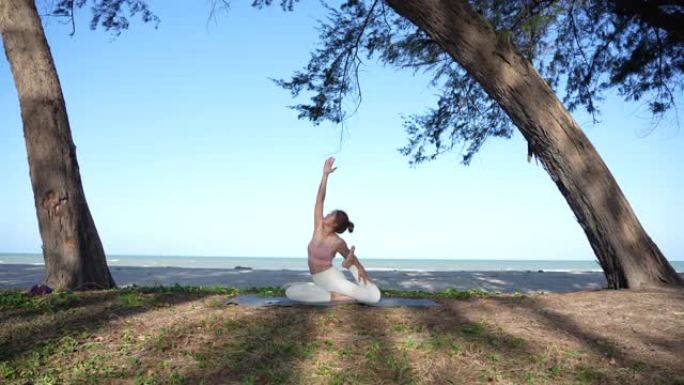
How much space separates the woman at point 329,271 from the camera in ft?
20.0

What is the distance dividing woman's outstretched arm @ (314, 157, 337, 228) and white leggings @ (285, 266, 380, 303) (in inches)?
22.5

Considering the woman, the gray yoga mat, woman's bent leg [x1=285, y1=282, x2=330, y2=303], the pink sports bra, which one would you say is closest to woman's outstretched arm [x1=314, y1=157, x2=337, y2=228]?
the woman

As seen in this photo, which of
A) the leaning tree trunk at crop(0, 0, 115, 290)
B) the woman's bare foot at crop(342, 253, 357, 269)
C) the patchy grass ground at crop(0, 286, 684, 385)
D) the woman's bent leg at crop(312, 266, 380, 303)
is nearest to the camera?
the patchy grass ground at crop(0, 286, 684, 385)

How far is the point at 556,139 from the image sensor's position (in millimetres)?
7680

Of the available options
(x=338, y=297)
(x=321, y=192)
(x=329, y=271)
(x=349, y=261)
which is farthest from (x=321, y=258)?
(x=321, y=192)

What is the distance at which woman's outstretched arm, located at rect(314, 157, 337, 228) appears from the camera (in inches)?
243

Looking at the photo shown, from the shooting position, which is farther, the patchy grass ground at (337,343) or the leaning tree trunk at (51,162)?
the leaning tree trunk at (51,162)

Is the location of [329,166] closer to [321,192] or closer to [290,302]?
[321,192]

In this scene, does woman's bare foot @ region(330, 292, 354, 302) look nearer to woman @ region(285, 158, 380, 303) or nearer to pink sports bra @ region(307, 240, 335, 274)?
woman @ region(285, 158, 380, 303)

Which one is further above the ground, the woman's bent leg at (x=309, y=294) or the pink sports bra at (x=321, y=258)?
the pink sports bra at (x=321, y=258)

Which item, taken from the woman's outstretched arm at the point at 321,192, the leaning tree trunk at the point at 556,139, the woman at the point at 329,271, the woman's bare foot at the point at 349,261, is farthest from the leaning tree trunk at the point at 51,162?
the leaning tree trunk at the point at 556,139

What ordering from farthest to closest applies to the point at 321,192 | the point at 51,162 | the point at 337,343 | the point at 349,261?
the point at 51,162
the point at 321,192
the point at 349,261
the point at 337,343

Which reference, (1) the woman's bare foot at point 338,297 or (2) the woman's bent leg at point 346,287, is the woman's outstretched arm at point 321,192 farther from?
(1) the woman's bare foot at point 338,297

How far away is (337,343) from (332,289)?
4.48 feet
